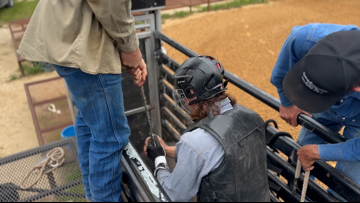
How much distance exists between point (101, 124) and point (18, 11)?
47.5 ft

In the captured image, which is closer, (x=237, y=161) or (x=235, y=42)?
(x=237, y=161)

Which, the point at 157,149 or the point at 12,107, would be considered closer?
the point at 157,149

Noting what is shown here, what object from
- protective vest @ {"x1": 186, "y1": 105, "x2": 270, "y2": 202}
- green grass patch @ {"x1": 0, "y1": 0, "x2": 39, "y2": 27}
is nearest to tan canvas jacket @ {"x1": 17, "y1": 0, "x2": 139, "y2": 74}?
protective vest @ {"x1": 186, "y1": 105, "x2": 270, "y2": 202}

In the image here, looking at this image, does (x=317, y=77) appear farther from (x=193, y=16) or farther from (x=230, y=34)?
(x=193, y=16)

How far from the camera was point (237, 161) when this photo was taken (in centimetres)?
160

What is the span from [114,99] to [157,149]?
0.55 meters

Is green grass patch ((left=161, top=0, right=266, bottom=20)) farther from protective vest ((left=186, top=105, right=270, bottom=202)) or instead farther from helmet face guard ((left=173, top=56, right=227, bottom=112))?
protective vest ((left=186, top=105, right=270, bottom=202))

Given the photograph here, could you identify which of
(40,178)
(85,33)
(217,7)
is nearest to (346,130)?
(85,33)

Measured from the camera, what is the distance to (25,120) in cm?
625

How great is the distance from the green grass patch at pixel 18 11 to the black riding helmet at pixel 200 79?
513 inches

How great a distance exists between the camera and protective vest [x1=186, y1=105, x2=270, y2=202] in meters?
1.59

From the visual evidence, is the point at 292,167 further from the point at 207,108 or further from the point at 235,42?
the point at 235,42

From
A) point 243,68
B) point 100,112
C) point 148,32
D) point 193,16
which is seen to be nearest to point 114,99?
point 100,112

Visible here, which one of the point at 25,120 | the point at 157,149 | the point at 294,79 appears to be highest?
the point at 294,79
